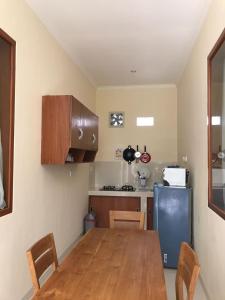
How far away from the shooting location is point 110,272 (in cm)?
153

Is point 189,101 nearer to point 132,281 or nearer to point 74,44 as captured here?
point 74,44

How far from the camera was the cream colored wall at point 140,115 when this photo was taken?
5262 millimetres

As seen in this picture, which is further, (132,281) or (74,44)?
(74,44)

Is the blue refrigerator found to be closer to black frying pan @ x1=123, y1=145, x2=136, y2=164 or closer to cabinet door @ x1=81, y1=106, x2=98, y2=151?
cabinet door @ x1=81, y1=106, x2=98, y2=151

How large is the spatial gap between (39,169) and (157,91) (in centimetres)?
321

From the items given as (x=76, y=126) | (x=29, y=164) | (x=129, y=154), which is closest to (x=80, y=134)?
(x=76, y=126)

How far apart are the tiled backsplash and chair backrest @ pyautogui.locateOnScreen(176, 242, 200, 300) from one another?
3551 mm

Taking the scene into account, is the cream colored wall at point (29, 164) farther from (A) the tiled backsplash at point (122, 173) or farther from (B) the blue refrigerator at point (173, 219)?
(A) the tiled backsplash at point (122, 173)

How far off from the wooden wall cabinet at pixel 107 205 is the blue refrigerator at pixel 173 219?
1.20 m

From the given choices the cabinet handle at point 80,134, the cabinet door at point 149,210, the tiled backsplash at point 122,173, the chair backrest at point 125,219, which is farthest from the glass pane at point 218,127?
the tiled backsplash at point 122,173

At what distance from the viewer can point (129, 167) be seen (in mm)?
5285

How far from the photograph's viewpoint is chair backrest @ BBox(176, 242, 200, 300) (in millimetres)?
1291

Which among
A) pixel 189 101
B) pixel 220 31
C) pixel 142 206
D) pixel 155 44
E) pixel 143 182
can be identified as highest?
pixel 155 44

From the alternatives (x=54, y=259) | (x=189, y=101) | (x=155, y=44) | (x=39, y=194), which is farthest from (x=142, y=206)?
(x=54, y=259)
